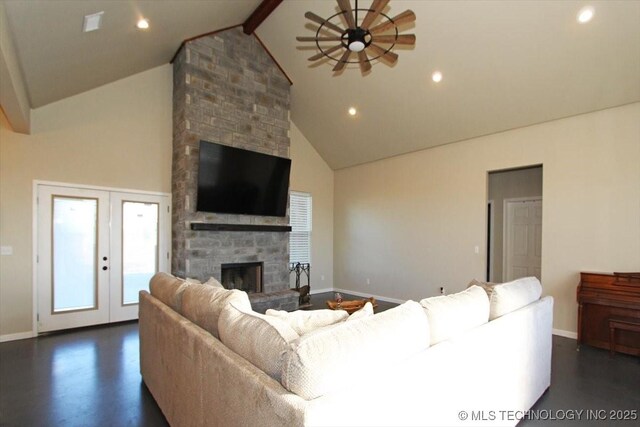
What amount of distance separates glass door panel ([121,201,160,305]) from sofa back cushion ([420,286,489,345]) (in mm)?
4756

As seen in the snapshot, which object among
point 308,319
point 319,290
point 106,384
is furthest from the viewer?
point 319,290

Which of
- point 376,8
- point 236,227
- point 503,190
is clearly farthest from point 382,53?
point 503,190

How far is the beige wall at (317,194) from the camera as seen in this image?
7.26 meters

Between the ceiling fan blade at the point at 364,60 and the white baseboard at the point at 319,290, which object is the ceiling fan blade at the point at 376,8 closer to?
the ceiling fan blade at the point at 364,60

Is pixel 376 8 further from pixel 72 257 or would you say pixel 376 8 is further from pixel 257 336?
pixel 72 257

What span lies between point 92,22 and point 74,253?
3125mm

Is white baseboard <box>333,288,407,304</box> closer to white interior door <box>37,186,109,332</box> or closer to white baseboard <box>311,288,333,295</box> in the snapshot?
white baseboard <box>311,288,333,295</box>

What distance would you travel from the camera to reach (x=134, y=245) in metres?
5.11

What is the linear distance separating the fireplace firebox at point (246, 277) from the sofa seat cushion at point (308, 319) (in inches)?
158

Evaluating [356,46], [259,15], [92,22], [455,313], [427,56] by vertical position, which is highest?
[259,15]

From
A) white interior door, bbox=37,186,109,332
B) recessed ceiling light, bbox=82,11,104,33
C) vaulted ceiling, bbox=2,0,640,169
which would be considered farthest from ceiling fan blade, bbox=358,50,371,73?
white interior door, bbox=37,186,109,332

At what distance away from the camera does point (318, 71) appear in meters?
5.64

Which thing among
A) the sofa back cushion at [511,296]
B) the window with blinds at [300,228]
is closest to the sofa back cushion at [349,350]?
the sofa back cushion at [511,296]

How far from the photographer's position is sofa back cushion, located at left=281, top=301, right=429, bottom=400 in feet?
3.66
